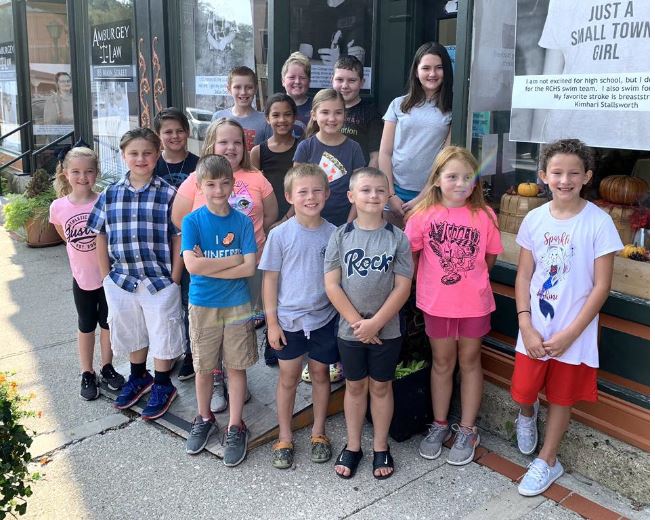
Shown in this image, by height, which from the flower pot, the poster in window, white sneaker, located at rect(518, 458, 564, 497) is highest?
the poster in window

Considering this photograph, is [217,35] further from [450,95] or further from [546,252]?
[546,252]


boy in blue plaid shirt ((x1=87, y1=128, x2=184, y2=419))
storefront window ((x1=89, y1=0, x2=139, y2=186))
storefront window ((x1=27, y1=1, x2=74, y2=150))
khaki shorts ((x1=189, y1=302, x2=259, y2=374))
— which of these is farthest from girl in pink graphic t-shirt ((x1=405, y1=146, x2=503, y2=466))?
storefront window ((x1=27, y1=1, x2=74, y2=150))

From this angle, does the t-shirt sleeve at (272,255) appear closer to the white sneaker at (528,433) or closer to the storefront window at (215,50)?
the white sneaker at (528,433)

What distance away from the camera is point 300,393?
12.2 ft

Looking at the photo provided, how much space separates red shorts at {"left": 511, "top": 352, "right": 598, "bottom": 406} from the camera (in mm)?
2848

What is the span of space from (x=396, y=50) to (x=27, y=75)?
689 centimetres

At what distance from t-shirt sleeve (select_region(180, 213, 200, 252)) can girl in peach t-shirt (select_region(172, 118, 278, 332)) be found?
27 centimetres

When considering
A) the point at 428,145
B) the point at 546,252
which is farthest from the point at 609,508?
the point at 428,145

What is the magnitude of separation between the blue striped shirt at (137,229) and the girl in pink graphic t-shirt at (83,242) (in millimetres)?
236

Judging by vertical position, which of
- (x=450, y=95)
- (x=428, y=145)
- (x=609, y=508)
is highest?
(x=450, y=95)

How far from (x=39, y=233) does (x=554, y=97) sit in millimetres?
6145

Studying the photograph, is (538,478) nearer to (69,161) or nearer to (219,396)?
(219,396)

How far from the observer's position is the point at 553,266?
2822 mm

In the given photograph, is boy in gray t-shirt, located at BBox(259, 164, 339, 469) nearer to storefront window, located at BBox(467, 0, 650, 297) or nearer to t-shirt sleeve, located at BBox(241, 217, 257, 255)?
t-shirt sleeve, located at BBox(241, 217, 257, 255)
